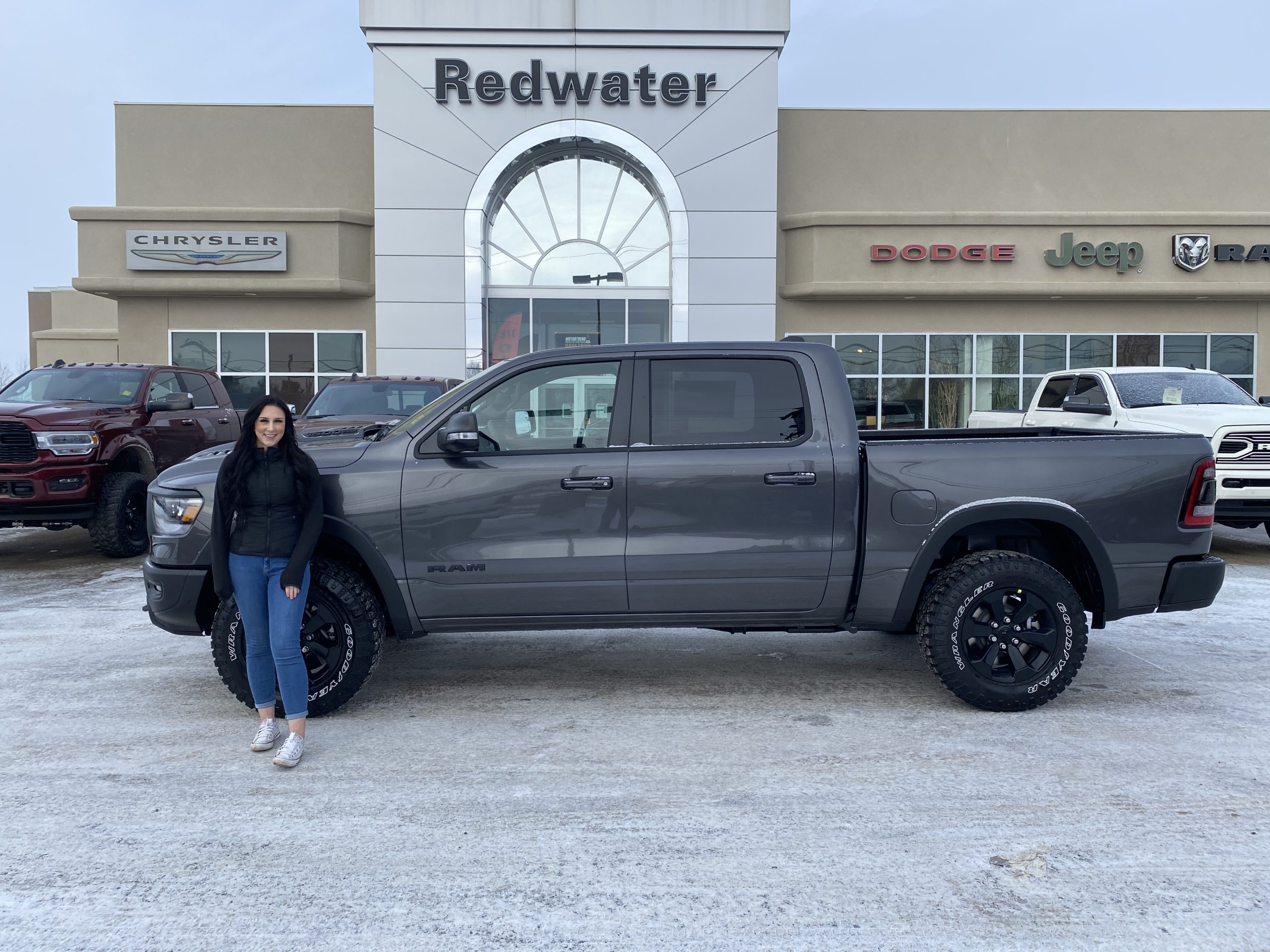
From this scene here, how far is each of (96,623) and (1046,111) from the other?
857 inches

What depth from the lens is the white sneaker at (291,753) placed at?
4.08m

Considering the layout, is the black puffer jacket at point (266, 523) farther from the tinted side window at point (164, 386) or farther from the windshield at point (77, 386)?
the tinted side window at point (164, 386)

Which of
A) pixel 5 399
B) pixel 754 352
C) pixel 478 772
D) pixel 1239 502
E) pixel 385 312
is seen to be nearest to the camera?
pixel 478 772

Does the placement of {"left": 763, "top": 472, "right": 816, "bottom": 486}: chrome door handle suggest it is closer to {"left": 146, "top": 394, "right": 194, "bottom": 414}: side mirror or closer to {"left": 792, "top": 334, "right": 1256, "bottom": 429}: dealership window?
{"left": 146, "top": 394, "right": 194, "bottom": 414}: side mirror

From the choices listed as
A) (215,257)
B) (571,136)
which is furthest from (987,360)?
(215,257)

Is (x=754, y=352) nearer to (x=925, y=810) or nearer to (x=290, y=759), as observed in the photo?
(x=925, y=810)

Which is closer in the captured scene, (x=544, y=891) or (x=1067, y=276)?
(x=544, y=891)

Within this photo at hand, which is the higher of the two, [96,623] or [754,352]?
[754,352]

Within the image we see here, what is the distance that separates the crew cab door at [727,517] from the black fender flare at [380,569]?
3.88 ft

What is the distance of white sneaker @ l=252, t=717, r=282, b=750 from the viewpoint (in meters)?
4.29

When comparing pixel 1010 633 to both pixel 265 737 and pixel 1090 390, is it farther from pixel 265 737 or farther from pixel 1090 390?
pixel 1090 390

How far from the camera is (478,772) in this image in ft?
13.4

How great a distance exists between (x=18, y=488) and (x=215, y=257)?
12883 mm

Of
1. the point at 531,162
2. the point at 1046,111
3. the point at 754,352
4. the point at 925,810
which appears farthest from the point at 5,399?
the point at 1046,111
